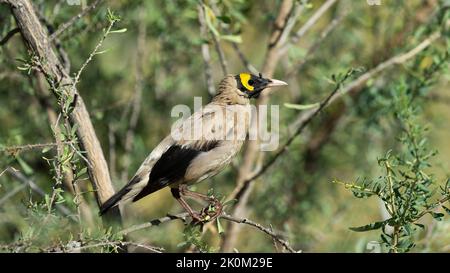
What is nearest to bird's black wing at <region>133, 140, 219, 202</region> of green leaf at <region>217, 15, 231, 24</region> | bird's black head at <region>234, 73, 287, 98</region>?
bird's black head at <region>234, 73, 287, 98</region>

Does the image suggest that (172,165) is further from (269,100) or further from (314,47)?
(269,100)

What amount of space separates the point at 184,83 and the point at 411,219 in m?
3.89

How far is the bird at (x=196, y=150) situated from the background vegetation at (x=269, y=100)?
0.33m

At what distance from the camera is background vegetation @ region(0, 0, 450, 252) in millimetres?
5242

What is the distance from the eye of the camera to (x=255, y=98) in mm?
5969

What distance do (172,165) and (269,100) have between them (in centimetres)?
242

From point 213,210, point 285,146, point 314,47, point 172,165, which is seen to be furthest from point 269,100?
point 213,210

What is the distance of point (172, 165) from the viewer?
495cm

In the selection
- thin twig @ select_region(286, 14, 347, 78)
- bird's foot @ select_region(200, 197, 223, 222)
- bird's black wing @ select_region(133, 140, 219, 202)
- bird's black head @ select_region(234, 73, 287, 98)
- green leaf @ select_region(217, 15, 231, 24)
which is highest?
green leaf @ select_region(217, 15, 231, 24)

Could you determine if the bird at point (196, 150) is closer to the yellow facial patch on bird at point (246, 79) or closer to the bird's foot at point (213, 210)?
the yellow facial patch on bird at point (246, 79)

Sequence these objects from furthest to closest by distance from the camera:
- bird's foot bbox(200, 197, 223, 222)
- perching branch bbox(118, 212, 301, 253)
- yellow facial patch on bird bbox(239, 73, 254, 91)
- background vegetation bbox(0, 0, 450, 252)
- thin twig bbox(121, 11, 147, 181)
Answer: thin twig bbox(121, 11, 147, 181), yellow facial patch on bird bbox(239, 73, 254, 91), background vegetation bbox(0, 0, 450, 252), bird's foot bbox(200, 197, 223, 222), perching branch bbox(118, 212, 301, 253)

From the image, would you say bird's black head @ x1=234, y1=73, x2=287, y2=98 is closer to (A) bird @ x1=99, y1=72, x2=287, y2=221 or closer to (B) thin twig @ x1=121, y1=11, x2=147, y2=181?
(A) bird @ x1=99, y1=72, x2=287, y2=221

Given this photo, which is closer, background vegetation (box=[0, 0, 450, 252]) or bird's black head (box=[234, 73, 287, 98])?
background vegetation (box=[0, 0, 450, 252])
